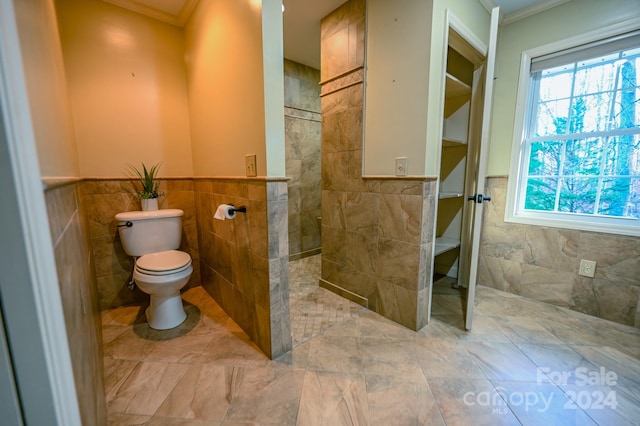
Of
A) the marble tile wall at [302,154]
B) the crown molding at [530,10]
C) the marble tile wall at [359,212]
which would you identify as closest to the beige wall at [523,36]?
the crown molding at [530,10]

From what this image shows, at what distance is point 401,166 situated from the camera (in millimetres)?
1729

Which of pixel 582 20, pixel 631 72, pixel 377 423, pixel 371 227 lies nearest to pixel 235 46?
pixel 371 227

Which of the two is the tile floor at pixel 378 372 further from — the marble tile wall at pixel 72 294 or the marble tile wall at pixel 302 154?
the marble tile wall at pixel 302 154

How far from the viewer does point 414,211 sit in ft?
5.54

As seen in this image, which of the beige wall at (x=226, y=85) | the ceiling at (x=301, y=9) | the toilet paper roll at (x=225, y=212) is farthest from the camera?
the ceiling at (x=301, y=9)

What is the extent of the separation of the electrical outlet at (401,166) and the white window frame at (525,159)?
4.41 ft

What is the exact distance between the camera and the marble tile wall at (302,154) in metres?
3.08

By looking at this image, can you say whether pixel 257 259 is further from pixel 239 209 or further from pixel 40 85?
pixel 40 85

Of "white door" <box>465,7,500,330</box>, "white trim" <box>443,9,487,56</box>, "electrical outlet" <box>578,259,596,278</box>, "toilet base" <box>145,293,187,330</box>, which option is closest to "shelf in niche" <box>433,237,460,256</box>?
"white door" <box>465,7,500,330</box>

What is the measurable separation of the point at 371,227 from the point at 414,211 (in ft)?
1.28

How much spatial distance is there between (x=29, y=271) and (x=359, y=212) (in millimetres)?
1846

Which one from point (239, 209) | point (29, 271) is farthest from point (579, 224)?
point (29, 271)

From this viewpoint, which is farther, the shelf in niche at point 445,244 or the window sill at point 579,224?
the shelf in niche at point 445,244

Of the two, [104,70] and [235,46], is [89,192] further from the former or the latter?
[235,46]
